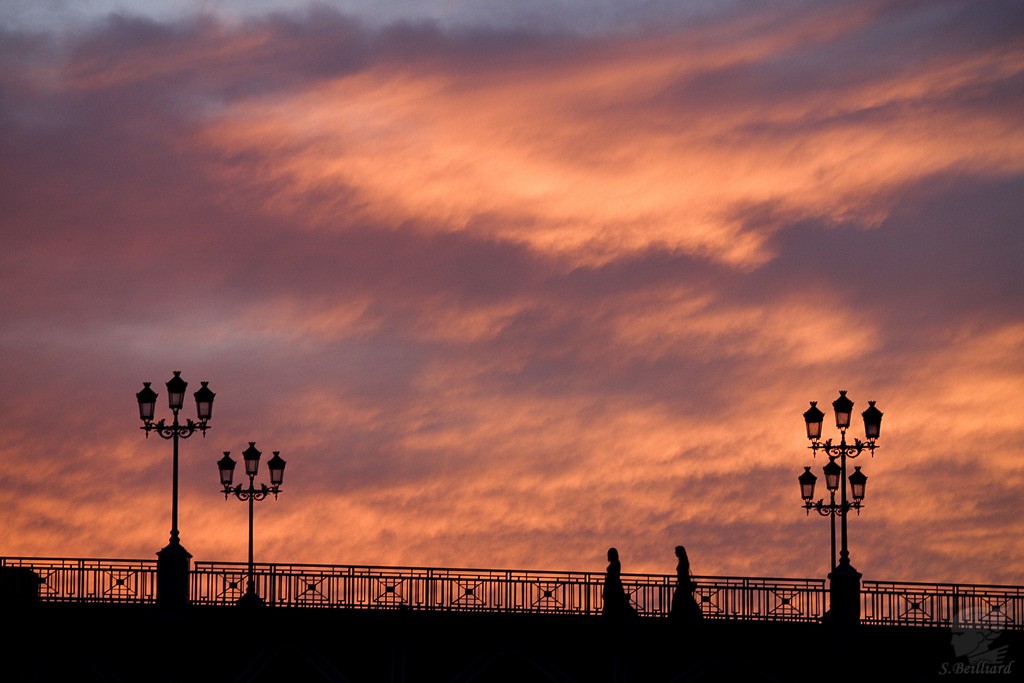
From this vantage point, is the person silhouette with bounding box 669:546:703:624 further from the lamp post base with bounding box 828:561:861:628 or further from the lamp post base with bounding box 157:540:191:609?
the lamp post base with bounding box 157:540:191:609

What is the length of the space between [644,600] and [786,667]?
329 centimetres

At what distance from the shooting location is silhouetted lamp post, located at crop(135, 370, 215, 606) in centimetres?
5203

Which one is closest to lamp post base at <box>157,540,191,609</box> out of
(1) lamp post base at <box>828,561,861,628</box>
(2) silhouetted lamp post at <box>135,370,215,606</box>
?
A: (2) silhouetted lamp post at <box>135,370,215,606</box>

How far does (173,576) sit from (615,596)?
371 inches

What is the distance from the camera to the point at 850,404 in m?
52.8

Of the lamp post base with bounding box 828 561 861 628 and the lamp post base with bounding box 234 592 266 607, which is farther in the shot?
the lamp post base with bounding box 234 592 266 607

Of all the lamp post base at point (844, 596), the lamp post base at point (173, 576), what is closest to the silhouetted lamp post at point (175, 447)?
the lamp post base at point (173, 576)
